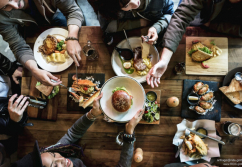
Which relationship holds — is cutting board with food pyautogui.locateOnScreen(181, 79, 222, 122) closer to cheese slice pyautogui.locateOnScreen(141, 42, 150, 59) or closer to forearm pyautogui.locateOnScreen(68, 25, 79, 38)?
cheese slice pyautogui.locateOnScreen(141, 42, 150, 59)

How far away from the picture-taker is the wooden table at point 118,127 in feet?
6.19

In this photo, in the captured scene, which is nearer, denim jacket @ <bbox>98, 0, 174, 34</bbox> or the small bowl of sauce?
denim jacket @ <bbox>98, 0, 174, 34</bbox>

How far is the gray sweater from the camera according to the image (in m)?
1.68

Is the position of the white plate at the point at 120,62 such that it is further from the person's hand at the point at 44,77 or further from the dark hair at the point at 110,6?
the person's hand at the point at 44,77

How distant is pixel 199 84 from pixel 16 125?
8.18 ft

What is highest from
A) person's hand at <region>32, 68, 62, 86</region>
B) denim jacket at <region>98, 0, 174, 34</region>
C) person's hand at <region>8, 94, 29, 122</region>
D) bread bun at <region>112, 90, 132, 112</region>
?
denim jacket at <region>98, 0, 174, 34</region>

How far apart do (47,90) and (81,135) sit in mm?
768

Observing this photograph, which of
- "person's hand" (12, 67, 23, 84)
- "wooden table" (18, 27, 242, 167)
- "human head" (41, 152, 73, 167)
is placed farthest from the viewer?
"person's hand" (12, 67, 23, 84)

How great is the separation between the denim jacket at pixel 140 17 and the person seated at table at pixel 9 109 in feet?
4.77

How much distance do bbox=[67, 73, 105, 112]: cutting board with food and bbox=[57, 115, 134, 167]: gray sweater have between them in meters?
0.22

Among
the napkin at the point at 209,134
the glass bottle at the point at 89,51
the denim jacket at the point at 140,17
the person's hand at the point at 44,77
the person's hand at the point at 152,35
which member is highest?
the denim jacket at the point at 140,17

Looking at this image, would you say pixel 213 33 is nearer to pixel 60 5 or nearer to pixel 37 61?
pixel 60 5

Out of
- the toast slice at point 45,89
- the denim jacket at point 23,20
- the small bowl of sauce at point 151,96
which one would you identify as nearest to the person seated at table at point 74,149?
the small bowl of sauce at point 151,96

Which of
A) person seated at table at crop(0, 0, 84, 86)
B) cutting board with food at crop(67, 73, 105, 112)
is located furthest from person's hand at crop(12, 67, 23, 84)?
cutting board with food at crop(67, 73, 105, 112)
